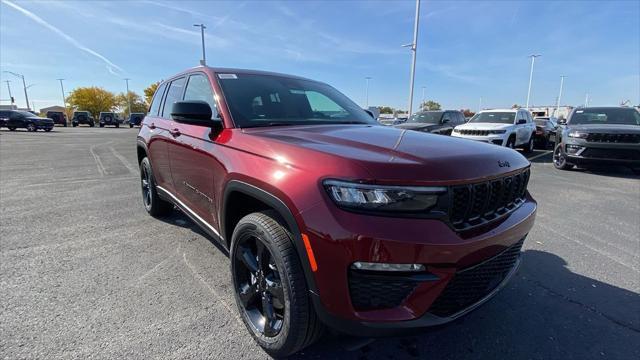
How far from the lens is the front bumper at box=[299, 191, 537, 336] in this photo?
4.96ft

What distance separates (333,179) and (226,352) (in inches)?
53.2

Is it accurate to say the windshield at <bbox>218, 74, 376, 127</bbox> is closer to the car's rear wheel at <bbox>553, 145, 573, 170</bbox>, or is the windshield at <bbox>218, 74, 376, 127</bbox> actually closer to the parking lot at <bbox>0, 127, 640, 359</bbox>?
the parking lot at <bbox>0, 127, 640, 359</bbox>

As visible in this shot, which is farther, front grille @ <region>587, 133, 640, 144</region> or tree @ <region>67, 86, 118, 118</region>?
tree @ <region>67, 86, 118, 118</region>

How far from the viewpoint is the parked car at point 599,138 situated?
7.93 metres

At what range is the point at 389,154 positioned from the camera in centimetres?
178

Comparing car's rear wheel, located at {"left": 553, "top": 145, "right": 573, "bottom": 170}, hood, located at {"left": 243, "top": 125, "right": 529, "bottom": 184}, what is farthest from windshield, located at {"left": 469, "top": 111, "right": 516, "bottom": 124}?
hood, located at {"left": 243, "top": 125, "right": 529, "bottom": 184}

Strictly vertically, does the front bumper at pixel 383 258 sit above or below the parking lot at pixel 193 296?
above

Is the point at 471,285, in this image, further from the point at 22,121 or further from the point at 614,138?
the point at 22,121

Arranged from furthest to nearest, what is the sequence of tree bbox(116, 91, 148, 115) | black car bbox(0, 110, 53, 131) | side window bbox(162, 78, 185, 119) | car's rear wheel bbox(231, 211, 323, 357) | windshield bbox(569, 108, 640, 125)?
tree bbox(116, 91, 148, 115), black car bbox(0, 110, 53, 131), windshield bbox(569, 108, 640, 125), side window bbox(162, 78, 185, 119), car's rear wheel bbox(231, 211, 323, 357)

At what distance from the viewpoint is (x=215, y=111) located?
271cm

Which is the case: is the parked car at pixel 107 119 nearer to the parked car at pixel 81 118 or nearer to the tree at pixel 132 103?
the parked car at pixel 81 118

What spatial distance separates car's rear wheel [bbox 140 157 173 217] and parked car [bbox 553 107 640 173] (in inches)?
371

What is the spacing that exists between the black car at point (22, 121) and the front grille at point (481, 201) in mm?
35537

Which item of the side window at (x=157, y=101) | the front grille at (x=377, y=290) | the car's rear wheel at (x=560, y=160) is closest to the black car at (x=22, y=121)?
the side window at (x=157, y=101)
